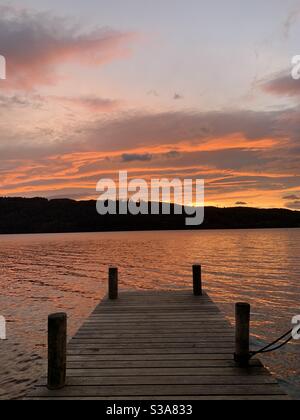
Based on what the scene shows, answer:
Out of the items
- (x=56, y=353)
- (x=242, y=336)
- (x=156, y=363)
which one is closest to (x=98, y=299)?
(x=156, y=363)

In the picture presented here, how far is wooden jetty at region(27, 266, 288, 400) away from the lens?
5.76 metres

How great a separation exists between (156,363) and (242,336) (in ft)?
5.79

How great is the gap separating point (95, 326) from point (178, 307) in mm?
3381

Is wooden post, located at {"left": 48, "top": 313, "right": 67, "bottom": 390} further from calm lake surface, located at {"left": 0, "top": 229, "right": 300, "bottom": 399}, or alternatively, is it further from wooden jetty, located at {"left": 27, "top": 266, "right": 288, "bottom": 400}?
calm lake surface, located at {"left": 0, "top": 229, "right": 300, "bottom": 399}

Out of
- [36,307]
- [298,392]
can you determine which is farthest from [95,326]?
[36,307]

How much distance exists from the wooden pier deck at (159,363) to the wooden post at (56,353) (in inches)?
6.7

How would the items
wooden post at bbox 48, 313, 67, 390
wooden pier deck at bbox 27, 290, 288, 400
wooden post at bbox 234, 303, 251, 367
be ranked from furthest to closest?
wooden post at bbox 234, 303, 251, 367, wooden post at bbox 48, 313, 67, 390, wooden pier deck at bbox 27, 290, 288, 400

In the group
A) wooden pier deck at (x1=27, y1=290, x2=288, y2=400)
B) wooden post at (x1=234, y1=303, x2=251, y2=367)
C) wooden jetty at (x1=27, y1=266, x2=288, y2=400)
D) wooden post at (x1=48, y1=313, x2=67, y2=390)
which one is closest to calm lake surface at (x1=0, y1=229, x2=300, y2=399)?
wooden pier deck at (x1=27, y1=290, x2=288, y2=400)

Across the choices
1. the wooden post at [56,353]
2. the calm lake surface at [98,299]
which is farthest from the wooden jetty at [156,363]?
the calm lake surface at [98,299]

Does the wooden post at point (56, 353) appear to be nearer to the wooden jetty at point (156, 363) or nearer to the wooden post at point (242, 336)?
the wooden jetty at point (156, 363)

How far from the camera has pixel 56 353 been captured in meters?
6.07

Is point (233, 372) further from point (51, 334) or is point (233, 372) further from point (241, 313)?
point (51, 334)

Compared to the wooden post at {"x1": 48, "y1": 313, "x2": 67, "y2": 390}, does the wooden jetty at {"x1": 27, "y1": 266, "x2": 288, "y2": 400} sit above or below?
below

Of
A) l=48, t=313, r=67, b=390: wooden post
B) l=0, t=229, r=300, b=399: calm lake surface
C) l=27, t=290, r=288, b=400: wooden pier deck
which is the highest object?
l=48, t=313, r=67, b=390: wooden post
